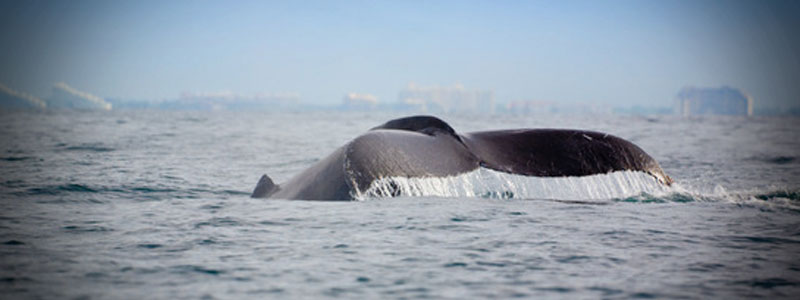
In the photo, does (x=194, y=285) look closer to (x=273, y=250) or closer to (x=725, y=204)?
(x=273, y=250)

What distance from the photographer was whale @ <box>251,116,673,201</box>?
207 inches

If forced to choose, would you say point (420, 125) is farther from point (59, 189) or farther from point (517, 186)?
point (59, 189)

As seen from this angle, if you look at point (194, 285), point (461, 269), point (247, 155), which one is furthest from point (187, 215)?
point (247, 155)

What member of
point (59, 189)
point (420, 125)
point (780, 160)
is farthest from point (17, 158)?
point (780, 160)

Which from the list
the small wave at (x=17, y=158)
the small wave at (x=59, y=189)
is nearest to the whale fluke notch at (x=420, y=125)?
the small wave at (x=59, y=189)

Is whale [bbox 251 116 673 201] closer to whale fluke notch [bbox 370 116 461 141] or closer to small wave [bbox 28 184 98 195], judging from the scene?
whale fluke notch [bbox 370 116 461 141]

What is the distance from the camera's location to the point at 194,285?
11.0ft

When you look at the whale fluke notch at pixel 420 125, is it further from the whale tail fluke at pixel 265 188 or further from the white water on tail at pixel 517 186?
the whale tail fluke at pixel 265 188

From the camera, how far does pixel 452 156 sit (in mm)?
5289

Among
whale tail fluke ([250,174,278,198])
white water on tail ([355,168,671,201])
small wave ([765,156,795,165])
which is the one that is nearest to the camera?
white water on tail ([355,168,671,201])

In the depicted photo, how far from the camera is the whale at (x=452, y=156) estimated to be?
17.2 ft

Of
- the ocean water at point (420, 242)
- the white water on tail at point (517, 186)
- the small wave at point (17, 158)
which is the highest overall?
the white water on tail at point (517, 186)

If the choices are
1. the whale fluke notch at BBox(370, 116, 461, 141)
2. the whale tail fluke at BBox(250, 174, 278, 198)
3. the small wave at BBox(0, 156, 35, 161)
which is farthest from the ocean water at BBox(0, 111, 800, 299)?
the small wave at BBox(0, 156, 35, 161)

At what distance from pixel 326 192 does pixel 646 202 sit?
9.04 feet
